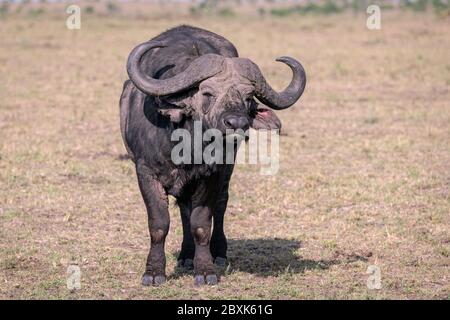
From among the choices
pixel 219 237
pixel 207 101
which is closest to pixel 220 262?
pixel 219 237

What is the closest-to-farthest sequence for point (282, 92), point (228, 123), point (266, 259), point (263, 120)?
1. point (228, 123)
2. point (263, 120)
3. point (282, 92)
4. point (266, 259)

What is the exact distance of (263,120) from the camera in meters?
6.19

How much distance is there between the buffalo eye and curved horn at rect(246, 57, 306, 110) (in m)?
0.30

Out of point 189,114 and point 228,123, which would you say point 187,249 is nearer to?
point 189,114

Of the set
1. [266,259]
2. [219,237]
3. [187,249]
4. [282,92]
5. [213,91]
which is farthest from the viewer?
[266,259]

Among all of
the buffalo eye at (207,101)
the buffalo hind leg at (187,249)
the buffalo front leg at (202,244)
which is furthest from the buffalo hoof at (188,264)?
the buffalo eye at (207,101)

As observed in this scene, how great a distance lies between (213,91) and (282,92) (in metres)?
0.62

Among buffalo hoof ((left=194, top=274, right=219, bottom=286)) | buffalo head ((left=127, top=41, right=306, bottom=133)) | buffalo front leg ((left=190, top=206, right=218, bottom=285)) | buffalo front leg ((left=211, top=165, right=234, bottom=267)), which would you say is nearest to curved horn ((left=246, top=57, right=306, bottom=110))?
buffalo head ((left=127, top=41, right=306, bottom=133))

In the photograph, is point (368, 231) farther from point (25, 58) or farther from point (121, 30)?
point (121, 30)

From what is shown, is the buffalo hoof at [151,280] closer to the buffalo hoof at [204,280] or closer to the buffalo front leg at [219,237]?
the buffalo hoof at [204,280]

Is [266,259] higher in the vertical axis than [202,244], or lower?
lower

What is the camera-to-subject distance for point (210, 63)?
601cm

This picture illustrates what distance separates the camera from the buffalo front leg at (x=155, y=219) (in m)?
6.45

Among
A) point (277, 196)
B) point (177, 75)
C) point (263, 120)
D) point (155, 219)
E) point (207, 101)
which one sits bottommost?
point (277, 196)
